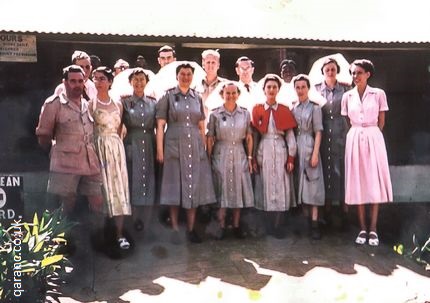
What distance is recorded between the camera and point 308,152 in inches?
240

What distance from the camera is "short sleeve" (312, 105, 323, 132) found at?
6057 mm

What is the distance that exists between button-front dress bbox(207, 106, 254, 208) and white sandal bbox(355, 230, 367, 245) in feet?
4.16

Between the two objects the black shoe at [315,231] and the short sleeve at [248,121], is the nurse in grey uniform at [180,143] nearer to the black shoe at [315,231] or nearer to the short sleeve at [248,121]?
the short sleeve at [248,121]

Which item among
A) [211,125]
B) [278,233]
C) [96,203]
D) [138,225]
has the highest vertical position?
[211,125]

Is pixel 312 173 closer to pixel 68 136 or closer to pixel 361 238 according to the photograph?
pixel 361 238

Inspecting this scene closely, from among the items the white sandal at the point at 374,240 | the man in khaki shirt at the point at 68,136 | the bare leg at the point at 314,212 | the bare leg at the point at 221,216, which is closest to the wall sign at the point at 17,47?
the man in khaki shirt at the point at 68,136

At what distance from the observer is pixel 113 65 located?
7.33 meters

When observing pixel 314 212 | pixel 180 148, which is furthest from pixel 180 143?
pixel 314 212

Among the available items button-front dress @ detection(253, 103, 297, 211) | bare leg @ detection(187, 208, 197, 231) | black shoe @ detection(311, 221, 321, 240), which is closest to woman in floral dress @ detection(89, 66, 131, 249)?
bare leg @ detection(187, 208, 197, 231)

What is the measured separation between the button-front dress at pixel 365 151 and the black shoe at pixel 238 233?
1.18 m

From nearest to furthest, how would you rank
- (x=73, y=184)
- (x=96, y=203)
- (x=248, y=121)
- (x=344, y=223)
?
(x=73, y=184), (x=96, y=203), (x=248, y=121), (x=344, y=223)

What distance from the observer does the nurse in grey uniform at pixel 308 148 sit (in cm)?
607

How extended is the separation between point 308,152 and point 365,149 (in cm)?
60

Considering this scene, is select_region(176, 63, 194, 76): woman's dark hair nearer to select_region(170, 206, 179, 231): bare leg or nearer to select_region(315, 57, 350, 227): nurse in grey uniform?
select_region(170, 206, 179, 231): bare leg
